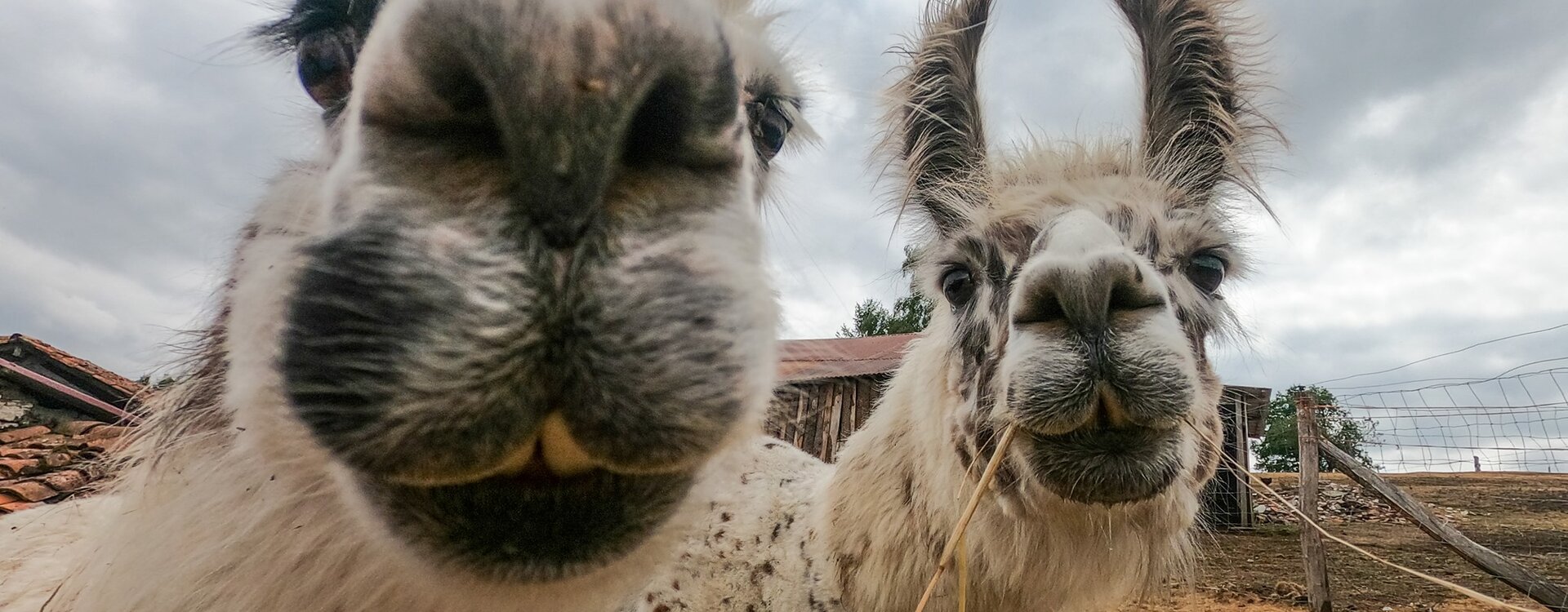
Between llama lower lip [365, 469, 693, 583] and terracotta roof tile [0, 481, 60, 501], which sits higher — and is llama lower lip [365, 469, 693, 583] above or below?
above

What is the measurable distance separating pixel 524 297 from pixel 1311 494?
291 inches

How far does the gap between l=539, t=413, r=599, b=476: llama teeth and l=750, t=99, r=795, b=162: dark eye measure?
2.93 feet

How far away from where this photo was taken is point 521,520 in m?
0.86

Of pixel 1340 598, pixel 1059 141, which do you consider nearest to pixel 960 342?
pixel 1059 141

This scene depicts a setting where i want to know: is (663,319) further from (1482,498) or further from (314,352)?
(1482,498)

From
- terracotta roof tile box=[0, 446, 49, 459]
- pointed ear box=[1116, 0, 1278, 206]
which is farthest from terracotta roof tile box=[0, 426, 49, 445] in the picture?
pointed ear box=[1116, 0, 1278, 206]

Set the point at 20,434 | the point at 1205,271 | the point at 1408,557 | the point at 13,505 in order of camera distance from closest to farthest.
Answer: the point at 1205,271
the point at 13,505
the point at 20,434
the point at 1408,557

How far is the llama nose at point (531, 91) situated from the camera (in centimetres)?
70

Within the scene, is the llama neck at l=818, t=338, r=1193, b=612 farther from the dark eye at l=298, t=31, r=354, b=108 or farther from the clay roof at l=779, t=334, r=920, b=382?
the dark eye at l=298, t=31, r=354, b=108

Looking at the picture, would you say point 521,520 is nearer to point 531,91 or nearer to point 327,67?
point 531,91

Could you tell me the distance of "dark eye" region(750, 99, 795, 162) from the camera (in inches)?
61.1

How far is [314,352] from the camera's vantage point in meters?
0.76

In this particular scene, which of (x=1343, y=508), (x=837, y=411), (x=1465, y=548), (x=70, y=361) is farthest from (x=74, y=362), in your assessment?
(x=1343, y=508)

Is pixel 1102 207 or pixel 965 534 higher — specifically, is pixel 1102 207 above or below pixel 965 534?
above
